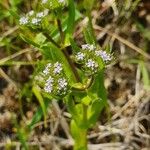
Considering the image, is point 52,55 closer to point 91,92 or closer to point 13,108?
point 91,92

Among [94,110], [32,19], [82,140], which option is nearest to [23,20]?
[32,19]

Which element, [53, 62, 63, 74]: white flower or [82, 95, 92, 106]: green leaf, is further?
[82, 95, 92, 106]: green leaf

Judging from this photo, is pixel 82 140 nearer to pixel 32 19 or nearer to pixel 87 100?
pixel 87 100

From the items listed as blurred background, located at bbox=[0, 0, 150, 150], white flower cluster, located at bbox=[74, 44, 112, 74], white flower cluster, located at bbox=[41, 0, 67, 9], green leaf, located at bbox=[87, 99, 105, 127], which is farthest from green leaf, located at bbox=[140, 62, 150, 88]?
white flower cluster, located at bbox=[41, 0, 67, 9]

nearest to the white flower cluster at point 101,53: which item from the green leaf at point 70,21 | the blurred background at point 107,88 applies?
the green leaf at point 70,21

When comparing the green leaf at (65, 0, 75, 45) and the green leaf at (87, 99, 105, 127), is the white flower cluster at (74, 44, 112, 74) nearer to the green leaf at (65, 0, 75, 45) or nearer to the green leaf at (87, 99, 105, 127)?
the green leaf at (65, 0, 75, 45)

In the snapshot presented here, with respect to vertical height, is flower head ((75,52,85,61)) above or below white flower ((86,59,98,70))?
above

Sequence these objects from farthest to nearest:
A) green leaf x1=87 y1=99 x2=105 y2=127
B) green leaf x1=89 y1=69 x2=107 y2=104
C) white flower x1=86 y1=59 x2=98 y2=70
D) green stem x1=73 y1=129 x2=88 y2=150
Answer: green stem x1=73 y1=129 x2=88 y2=150, green leaf x1=87 y1=99 x2=105 y2=127, green leaf x1=89 y1=69 x2=107 y2=104, white flower x1=86 y1=59 x2=98 y2=70

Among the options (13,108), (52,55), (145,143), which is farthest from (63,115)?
(52,55)
